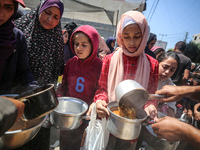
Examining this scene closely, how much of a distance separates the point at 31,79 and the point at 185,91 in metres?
2.09

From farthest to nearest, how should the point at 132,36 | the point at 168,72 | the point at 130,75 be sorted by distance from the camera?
the point at 168,72 < the point at 130,75 < the point at 132,36

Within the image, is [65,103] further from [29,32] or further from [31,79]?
[29,32]

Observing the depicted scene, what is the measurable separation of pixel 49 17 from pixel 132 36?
135cm

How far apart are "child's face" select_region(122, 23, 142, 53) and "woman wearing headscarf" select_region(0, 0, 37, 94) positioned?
1327 millimetres

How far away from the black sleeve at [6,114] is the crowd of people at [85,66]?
0.88m

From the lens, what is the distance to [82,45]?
76.3 inches

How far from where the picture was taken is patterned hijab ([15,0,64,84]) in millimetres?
1910

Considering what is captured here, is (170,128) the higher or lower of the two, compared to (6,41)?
lower

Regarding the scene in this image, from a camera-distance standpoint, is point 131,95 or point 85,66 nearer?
point 131,95

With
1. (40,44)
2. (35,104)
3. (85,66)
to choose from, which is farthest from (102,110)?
(40,44)

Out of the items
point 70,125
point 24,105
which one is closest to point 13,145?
point 24,105

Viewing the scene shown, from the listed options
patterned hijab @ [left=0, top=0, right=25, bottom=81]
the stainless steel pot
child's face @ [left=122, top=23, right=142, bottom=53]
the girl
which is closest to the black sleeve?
the stainless steel pot

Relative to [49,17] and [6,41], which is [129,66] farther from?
[6,41]

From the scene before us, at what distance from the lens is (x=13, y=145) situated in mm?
914
